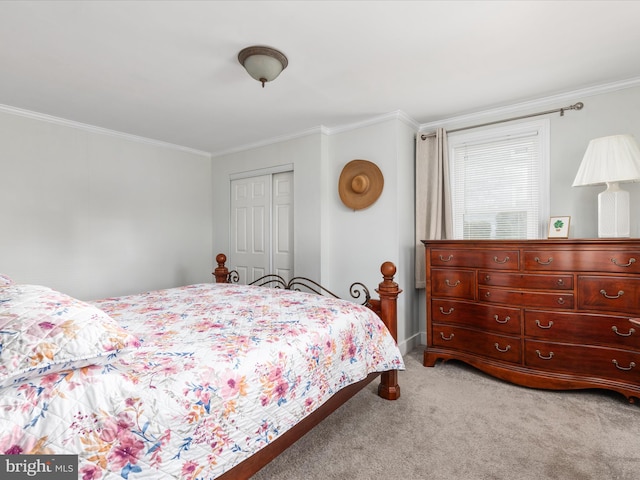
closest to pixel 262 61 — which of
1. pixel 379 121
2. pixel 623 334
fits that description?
pixel 379 121

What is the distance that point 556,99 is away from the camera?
2990 mm

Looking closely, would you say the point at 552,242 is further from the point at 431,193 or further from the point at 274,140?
the point at 274,140

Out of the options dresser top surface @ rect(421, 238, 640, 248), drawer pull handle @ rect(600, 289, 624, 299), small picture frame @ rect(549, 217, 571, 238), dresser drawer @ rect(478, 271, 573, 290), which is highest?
small picture frame @ rect(549, 217, 571, 238)

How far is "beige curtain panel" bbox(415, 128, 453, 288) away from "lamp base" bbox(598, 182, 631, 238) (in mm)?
1221

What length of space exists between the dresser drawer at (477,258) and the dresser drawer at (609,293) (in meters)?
0.46

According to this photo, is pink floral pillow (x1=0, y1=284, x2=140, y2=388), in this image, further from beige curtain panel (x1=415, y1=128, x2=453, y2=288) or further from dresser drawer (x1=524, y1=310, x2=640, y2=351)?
beige curtain panel (x1=415, y1=128, x2=453, y2=288)

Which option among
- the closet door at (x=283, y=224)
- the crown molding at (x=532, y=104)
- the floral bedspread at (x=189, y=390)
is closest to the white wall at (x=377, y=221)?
the crown molding at (x=532, y=104)

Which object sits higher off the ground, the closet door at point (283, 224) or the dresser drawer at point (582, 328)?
the closet door at point (283, 224)

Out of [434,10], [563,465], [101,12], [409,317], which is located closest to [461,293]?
[409,317]

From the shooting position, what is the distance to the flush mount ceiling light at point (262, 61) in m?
2.22

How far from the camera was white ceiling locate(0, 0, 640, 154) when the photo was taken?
1887mm

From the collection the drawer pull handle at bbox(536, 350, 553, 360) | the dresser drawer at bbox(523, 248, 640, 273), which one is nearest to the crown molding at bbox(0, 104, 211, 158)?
the dresser drawer at bbox(523, 248, 640, 273)

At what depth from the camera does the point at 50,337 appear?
0.99 metres

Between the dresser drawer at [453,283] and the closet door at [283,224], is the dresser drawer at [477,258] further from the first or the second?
the closet door at [283,224]
